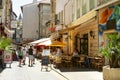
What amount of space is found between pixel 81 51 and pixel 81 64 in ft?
20.2

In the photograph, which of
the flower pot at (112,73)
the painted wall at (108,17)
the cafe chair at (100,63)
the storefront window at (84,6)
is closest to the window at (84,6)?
the storefront window at (84,6)

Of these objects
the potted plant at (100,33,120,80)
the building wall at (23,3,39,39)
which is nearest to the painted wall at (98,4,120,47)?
the potted plant at (100,33,120,80)

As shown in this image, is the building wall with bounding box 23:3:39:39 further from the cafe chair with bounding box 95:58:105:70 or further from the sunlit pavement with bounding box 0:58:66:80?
the cafe chair with bounding box 95:58:105:70

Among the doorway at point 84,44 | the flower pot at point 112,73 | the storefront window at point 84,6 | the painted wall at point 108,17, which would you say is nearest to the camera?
the flower pot at point 112,73

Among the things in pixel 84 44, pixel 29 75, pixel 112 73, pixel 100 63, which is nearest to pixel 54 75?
pixel 29 75

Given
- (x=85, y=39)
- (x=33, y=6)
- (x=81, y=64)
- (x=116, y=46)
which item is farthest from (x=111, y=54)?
(x=33, y=6)

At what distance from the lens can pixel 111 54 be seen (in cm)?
1576

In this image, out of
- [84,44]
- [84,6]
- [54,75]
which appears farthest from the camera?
[84,44]

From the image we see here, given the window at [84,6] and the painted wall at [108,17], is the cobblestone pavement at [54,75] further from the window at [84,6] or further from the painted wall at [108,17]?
the window at [84,6]

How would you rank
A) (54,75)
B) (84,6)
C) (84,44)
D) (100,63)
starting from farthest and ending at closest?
(84,44) → (84,6) → (100,63) → (54,75)

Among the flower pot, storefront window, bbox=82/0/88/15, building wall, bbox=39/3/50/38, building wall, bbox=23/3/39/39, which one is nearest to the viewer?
the flower pot

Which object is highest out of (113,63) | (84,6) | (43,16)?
(43,16)

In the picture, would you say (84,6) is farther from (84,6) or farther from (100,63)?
(100,63)

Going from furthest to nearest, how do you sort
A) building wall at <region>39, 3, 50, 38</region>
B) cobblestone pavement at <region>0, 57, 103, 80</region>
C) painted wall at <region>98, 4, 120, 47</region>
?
building wall at <region>39, 3, 50, 38</region>
painted wall at <region>98, 4, 120, 47</region>
cobblestone pavement at <region>0, 57, 103, 80</region>
